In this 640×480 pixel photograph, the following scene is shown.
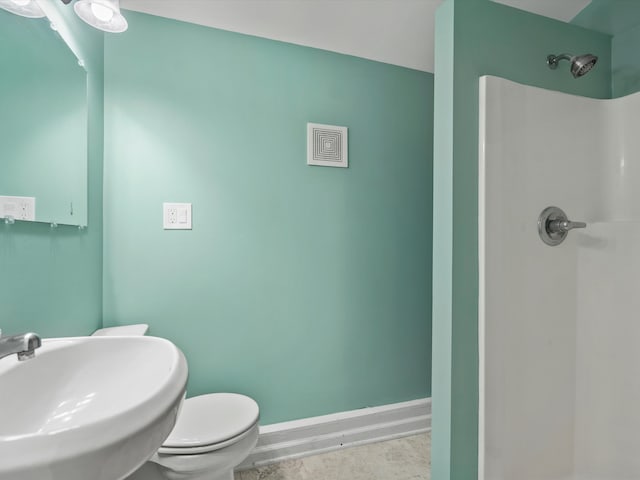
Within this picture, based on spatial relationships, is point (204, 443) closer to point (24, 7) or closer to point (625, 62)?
point (24, 7)

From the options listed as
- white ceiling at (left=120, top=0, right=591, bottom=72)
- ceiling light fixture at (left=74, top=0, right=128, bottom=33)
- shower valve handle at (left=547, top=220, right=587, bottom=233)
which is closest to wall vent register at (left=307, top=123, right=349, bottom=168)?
white ceiling at (left=120, top=0, right=591, bottom=72)

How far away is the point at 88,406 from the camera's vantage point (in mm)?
743

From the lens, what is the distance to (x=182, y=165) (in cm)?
150

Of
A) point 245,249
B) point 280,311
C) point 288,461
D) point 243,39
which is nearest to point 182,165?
point 245,249

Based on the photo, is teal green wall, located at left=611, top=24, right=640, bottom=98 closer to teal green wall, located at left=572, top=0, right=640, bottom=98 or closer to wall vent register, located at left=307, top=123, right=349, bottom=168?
teal green wall, located at left=572, top=0, right=640, bottom=98

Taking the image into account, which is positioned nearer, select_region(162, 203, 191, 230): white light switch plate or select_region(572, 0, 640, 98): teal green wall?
select_region(572, 0, 640, 98): teal green wall

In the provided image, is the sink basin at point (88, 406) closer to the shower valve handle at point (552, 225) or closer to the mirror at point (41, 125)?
the mirror at point (41, 125)

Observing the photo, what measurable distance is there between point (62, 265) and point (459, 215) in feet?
4.52

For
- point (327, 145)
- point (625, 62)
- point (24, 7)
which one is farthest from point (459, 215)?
point (24, 7)

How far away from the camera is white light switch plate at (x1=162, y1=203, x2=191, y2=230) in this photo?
1.48 metres

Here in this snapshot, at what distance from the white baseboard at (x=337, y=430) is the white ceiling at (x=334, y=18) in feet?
6.61

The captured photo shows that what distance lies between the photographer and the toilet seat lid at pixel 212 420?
1.08 metres

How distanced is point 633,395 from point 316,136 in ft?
5.68

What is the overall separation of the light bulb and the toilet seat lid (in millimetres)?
1404
